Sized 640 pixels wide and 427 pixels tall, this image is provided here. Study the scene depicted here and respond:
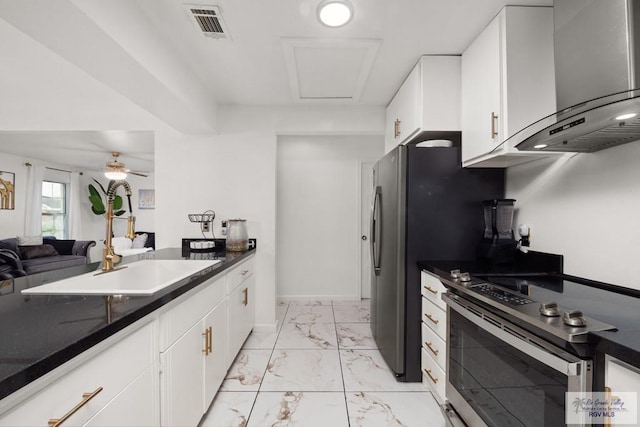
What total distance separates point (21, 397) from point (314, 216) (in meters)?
3.37

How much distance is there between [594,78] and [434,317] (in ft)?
4.56

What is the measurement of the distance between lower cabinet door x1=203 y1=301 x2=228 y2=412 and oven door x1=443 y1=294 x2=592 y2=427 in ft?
4.48

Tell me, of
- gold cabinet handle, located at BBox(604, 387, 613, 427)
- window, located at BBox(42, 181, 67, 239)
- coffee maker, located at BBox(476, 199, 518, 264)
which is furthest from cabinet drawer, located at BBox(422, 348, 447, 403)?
window, located at BBox(42, 181, 67, 239)

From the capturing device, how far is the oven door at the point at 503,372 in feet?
2.72

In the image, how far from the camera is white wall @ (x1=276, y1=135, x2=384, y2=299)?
3.83 meters

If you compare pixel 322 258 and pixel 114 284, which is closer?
pixel 114 284

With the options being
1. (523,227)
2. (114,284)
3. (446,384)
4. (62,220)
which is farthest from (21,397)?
(62,220)

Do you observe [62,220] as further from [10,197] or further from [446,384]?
[446,384]

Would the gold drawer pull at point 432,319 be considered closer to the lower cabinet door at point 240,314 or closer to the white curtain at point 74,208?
the lower cabinet door at point 240,314

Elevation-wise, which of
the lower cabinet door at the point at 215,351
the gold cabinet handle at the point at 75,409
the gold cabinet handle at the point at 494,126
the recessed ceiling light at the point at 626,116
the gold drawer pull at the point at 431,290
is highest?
the gold cabinet handle at the point at 494,126

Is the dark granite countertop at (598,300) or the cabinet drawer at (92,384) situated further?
the dark granite countertop at (598,300)

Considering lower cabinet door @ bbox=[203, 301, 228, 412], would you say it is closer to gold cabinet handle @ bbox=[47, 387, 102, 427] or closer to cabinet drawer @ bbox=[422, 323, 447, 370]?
gold cabinet handle @ bbox=[47, 387, 102, 427]

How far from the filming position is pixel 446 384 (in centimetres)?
150

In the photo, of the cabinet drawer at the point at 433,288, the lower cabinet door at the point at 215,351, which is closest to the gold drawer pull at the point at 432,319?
the cabinet drawer at the point at 433,288
